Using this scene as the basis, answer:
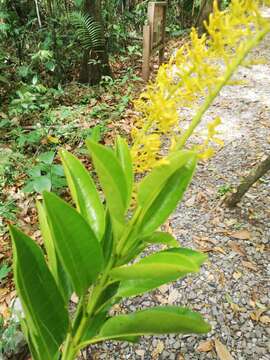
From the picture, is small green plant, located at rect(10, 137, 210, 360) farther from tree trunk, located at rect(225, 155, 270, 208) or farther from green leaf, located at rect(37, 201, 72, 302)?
tree trunk, located at rect(225, 155, 270, 208)

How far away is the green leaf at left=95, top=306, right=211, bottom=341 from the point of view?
0.95 meters

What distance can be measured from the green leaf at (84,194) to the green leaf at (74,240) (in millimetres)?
178

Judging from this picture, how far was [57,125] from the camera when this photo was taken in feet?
12.0

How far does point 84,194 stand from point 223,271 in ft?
4.92

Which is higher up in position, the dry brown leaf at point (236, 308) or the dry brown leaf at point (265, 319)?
the dry brown leaf at point (236, 308)

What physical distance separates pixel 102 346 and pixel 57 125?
229cm

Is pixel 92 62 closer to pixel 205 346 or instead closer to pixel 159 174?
pixel 205 346

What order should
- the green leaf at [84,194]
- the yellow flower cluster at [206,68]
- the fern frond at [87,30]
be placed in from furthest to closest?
the fern frond at [87,30] < the green leaf at [84,194] < the yellow flower cluster at [206,68]

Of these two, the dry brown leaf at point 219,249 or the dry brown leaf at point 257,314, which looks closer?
the dry brown leaf at point 257,314

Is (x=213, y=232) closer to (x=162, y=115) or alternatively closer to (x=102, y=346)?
(x=102, y=346)

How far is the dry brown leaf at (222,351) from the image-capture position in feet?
6.25

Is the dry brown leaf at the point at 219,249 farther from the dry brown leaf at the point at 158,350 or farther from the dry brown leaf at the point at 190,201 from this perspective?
the dry brown leaf at the point at 158,350


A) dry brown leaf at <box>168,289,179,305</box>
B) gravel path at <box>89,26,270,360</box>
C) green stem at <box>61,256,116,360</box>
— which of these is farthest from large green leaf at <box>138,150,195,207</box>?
dry brown leaf at <box>168,289,179,305</box>

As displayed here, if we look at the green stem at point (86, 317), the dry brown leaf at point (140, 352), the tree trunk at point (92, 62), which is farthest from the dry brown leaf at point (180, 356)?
the tree trunk at point (92, 62)
